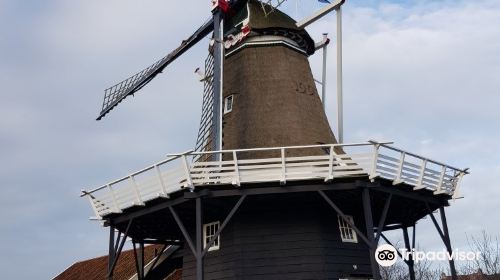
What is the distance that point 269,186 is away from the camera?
43.3ft

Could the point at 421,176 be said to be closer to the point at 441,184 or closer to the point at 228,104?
the point at 441,184

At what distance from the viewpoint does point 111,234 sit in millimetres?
15844

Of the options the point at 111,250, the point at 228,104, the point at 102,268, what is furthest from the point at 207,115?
the point at 102,268

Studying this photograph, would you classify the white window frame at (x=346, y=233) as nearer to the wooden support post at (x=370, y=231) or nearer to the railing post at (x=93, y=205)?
the wooden support post at (x=370, y=231)

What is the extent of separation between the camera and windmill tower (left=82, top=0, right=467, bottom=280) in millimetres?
13078

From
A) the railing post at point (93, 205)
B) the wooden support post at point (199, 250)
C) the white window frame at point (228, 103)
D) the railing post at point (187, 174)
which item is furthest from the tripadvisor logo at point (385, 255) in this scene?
the railing post at point (93, 205)

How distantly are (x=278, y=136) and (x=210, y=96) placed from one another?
10.0ft

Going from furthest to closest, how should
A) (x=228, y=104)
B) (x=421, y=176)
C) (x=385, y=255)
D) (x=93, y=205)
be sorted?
(x=228, y=104) < (x=93, y=205) < (x=421, y=176) < (x=385, y=255)

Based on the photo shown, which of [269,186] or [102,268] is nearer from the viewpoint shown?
[269,186]

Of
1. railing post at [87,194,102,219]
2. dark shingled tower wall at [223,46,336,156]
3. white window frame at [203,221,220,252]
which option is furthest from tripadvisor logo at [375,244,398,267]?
railing post at [87,194,102,219]

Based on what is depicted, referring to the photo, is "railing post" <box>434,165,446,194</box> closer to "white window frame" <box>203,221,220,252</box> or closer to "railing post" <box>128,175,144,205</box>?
"white window frame" <box>203,221,220,252</box>

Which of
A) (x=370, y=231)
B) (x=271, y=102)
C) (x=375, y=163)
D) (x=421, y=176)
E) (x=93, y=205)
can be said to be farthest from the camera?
(x=271, y=102)

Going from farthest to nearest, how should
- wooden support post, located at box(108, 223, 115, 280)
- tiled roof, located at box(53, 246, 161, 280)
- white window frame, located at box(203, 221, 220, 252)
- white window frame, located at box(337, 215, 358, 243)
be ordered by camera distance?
tiled roof, located at box(53, 246, 161, 280), white window frame, located at box(203, 221, 220, 252), wooden support post, located at box(108, 223, 115, 280), white window frame, located at box(337, 215, 358, 243)

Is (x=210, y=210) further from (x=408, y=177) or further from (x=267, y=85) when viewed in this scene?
(x=408, y=177)
